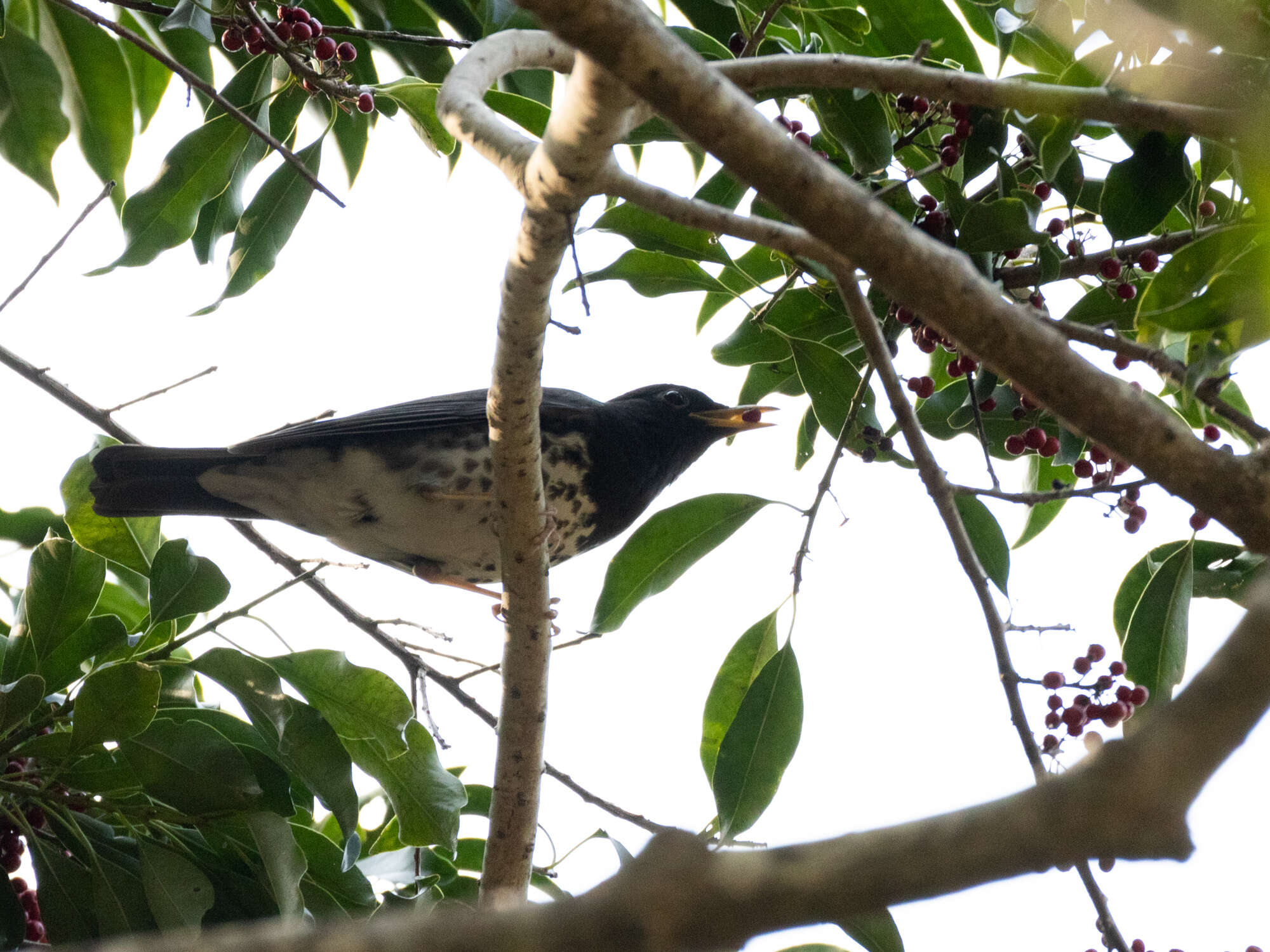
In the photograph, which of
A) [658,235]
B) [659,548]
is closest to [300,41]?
[658,235]

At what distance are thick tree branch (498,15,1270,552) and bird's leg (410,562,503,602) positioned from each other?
2830 millimetres

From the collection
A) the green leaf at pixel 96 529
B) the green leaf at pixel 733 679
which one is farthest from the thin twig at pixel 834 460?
the green leaf at pixel 96 529

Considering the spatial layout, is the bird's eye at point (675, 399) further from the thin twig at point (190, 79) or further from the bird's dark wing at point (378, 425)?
the thin twig at point (190, 79)

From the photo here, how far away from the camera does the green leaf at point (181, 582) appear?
2.80 meters

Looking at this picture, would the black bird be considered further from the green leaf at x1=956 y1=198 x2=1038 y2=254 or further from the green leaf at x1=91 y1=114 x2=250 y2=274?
the green leaf at x1=956 y1=198 x2=1038 y2=254

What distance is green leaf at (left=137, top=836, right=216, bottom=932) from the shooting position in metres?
2.57

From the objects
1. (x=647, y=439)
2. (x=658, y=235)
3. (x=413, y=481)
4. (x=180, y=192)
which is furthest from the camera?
(x=647, y=439)

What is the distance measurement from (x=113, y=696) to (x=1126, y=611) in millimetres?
2575

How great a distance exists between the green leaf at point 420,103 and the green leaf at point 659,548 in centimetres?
132

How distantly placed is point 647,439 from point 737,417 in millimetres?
371

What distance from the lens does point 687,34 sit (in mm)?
2863

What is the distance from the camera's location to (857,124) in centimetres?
268

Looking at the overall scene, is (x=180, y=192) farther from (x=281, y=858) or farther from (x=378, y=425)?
(x=281, y=858)

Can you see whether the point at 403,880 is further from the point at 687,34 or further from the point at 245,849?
the point at 687,34
